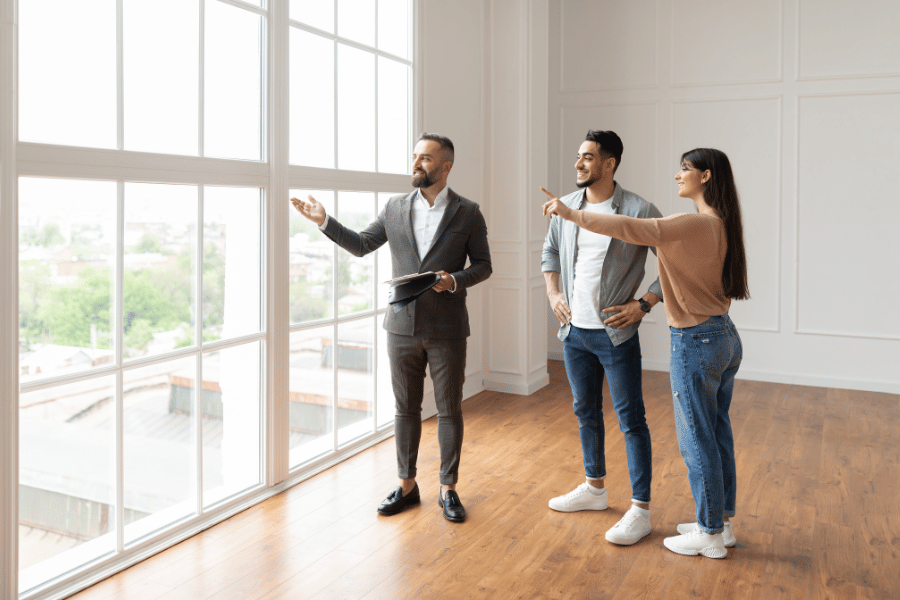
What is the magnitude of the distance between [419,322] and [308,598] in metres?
1.10

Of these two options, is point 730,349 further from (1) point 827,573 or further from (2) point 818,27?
(2) point 818,27

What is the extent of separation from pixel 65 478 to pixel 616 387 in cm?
194

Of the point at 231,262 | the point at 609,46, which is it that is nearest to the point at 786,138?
the point at 609,46

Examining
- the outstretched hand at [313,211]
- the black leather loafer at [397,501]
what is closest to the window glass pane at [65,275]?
the outstretched hand at [313,211]

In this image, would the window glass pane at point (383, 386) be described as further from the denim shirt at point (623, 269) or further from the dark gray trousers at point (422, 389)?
the denim shirt at point (623, 269)

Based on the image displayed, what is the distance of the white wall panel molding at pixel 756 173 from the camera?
18.9 ft

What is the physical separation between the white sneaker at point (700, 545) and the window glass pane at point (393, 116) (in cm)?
246

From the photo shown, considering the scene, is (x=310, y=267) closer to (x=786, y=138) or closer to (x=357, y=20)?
(x=357, y=20)

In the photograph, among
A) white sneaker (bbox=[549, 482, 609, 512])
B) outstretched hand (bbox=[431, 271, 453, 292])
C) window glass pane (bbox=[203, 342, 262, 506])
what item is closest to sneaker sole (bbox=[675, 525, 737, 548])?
white sneaker (bbox=[549, 482, 609, 512])

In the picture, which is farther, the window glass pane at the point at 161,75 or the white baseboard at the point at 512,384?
the white baseboard at the point at 512,384

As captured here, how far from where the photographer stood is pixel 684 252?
246cm

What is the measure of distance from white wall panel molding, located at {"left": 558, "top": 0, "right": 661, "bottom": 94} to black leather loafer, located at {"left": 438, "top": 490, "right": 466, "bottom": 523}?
13.9ft

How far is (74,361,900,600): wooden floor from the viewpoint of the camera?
2498mm

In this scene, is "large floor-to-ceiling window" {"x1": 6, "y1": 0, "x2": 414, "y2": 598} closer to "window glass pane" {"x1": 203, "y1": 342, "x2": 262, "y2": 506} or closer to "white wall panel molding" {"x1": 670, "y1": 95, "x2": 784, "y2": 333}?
"window glass pane" {"x1": 203, "y1": 342, "x2": 262, "y2": 506}
